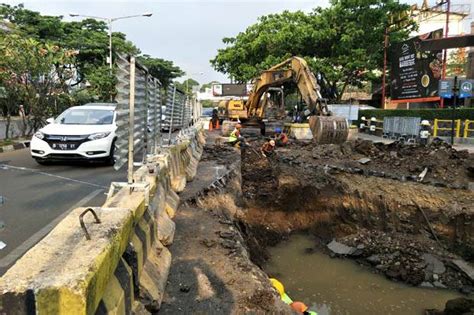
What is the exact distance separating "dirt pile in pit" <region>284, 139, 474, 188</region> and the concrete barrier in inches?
351

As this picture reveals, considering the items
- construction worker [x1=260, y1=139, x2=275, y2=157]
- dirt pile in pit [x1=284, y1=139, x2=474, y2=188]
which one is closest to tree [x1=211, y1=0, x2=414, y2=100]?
dirt pile in pit [x1=284, y1=139, x2=474, y2=188]

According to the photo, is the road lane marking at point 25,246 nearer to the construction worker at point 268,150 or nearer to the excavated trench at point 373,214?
→ the excavated trench at point 373,214

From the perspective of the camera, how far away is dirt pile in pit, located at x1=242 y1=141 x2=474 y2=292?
28.8 feet

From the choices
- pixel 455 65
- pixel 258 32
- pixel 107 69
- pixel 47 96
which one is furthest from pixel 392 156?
pixel 455 65

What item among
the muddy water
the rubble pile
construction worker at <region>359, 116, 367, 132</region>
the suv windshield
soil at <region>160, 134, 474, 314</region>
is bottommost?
the muddy water

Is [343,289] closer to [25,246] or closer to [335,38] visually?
[25,246]

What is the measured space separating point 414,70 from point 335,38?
18.7 feet

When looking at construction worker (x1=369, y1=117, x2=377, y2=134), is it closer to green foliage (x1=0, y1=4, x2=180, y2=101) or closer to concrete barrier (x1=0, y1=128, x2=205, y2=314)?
green foliage (x1=0, y1=4, x2=180, y2=101)

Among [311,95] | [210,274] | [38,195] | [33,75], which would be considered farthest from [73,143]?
[33,75]

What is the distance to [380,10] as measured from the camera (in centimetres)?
2802

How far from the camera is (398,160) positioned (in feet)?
42.1

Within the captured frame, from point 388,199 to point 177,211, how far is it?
20.6 feet

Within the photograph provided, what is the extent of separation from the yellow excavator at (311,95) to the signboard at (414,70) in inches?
537

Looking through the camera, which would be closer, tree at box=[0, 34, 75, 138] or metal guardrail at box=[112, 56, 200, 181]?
metal guardrail at box=[112, 56, 200, 181]
